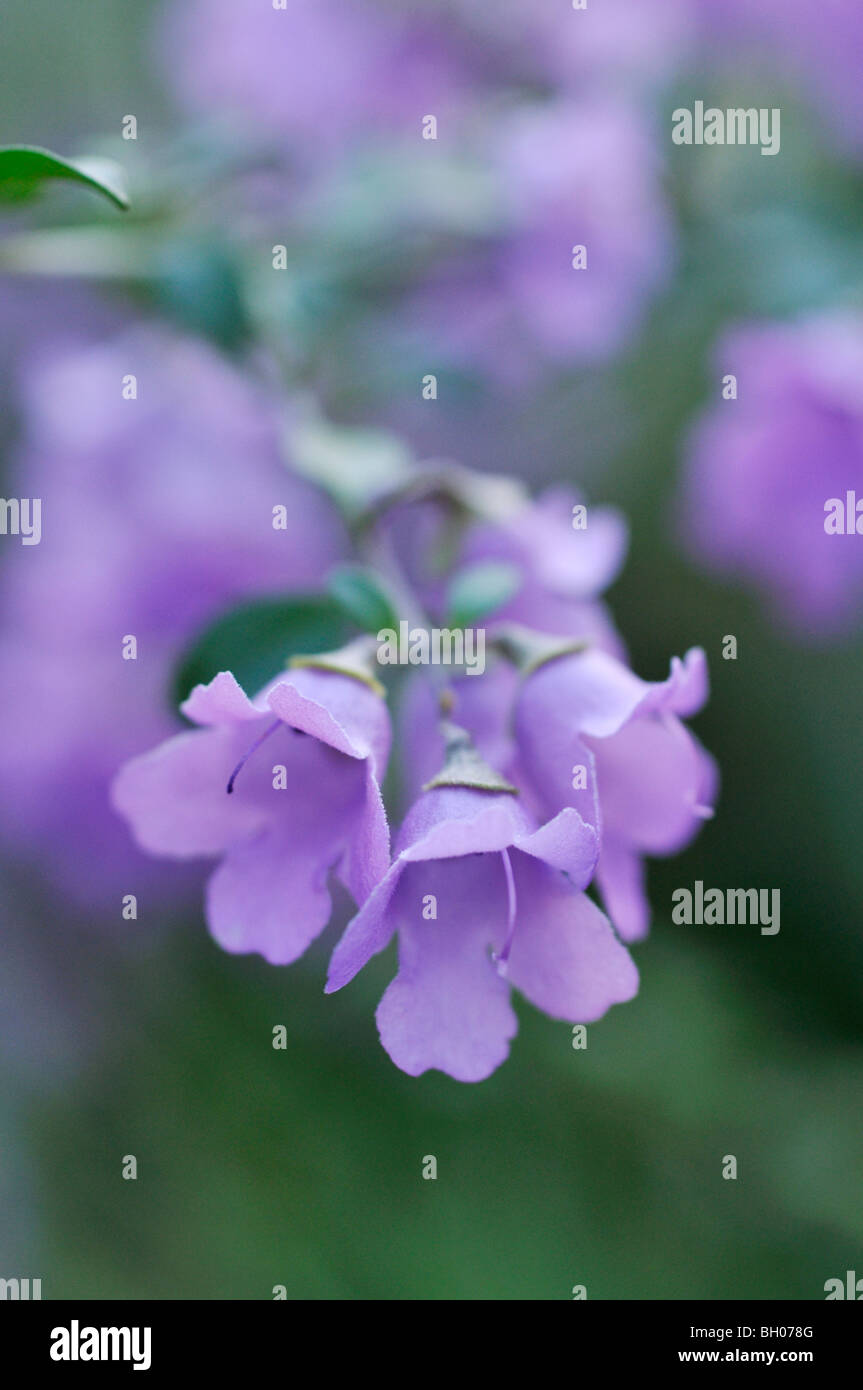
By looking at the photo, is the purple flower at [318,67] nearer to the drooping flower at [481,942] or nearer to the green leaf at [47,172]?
the green leaf at [47,172]

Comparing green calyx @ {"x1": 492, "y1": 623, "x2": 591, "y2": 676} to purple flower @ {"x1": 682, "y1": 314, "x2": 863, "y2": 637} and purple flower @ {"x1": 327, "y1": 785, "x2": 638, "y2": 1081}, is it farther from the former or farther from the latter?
purple flower @ {"x1": 682, "y1": 314, "x2": 863, "y2": 637}

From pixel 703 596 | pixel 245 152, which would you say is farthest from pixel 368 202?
pixel 703 596

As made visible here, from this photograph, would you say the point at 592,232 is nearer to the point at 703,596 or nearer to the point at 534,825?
the point at 703,596

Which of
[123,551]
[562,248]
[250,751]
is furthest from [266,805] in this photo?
[562,248]

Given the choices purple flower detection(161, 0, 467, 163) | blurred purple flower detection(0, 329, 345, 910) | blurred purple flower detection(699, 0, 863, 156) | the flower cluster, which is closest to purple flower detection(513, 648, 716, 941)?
the flower cluster

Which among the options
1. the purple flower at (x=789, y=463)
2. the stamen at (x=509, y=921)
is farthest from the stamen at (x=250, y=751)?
the purple flower at (x=789, y=463)

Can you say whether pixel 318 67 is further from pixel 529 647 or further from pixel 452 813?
pixel 452 813
